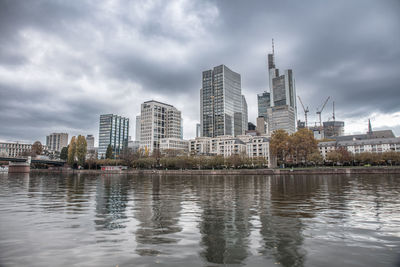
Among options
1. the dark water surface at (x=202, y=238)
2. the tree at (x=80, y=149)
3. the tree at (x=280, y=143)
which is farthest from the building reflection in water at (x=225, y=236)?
the tree at (x=80, y=149)

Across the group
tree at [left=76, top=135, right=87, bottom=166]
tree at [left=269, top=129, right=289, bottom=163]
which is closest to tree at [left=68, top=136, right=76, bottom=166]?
tree at [left=76, top=135, right=87, bottom=166]

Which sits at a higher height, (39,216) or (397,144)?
(397,144)

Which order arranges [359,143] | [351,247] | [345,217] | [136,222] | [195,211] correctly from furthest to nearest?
[359,143] → [195,211] → [345,217] → [136,222] → [351,247]

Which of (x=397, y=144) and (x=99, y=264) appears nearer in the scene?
(x=99, y=264)

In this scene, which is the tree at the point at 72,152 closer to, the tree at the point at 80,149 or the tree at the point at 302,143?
the tree at the point at 80,149

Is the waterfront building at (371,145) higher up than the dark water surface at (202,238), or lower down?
higher up

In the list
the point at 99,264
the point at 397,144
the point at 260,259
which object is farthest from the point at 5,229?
the point at 397,144

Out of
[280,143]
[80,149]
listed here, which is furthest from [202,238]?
[80,149]

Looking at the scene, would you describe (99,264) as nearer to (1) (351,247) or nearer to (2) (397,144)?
(1) (351,247)

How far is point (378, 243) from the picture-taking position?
10.7 m

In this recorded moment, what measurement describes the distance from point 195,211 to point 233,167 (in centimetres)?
12892

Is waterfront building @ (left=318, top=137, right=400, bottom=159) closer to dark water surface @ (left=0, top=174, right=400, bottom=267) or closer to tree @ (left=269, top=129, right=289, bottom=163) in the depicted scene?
tree @ (left=269, top=129, right=289, bottom=163)

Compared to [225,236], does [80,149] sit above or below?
above

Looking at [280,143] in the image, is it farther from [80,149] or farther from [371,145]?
[80,149]
